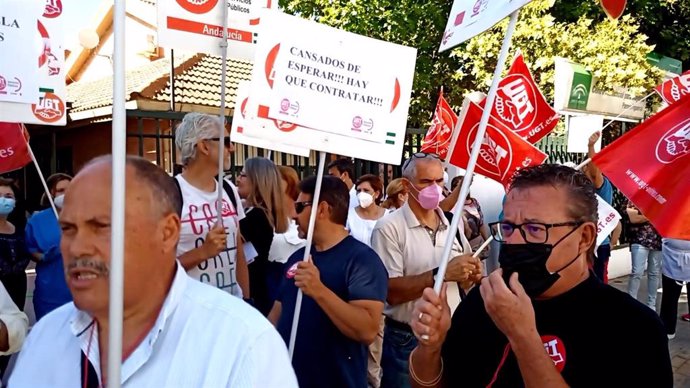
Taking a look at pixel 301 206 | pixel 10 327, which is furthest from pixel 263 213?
pixel 10 327

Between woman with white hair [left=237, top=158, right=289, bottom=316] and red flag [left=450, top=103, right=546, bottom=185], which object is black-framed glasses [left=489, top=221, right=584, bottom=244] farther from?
woman with white hair [left=237, top=158, right=289, bottom=316]

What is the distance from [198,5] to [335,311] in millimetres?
2057

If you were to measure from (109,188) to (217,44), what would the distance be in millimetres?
2385

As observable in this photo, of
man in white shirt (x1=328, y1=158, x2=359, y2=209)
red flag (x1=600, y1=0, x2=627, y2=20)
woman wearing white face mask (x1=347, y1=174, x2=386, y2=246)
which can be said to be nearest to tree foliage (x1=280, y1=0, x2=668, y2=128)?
man in white shirt (x1=328, y1=158, x2=359, y2=209)

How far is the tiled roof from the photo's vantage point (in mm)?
13281

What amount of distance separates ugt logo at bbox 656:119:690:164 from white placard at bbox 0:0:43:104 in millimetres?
3594

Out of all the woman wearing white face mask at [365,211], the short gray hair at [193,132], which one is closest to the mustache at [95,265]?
the short gray hair at [193,132]

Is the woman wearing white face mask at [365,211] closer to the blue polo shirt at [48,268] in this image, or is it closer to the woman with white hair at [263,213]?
the woman with white hair at [263,213]

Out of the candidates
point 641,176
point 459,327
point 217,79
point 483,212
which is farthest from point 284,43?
point 217,79

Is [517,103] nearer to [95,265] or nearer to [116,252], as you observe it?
[95,265]

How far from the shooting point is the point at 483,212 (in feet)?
23.1

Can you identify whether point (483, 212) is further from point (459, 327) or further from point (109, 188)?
point (109, 188)

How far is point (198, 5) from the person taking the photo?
357 centimetres

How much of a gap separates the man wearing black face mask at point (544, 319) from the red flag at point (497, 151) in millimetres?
2043
